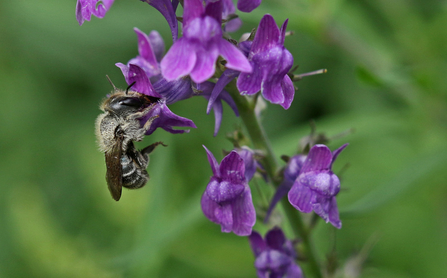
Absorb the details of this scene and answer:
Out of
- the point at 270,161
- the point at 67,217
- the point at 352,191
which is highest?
the point at 67,217

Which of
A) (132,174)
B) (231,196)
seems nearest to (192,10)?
(231,196)

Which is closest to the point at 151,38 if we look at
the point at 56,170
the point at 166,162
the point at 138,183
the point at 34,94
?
the point at 138,183

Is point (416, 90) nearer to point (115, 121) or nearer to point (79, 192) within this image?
point (115, 121)

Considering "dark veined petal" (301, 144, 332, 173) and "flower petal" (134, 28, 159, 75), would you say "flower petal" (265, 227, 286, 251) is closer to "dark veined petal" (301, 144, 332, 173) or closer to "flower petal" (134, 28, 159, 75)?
"dark veined petal" (301, 144, 332, 173)

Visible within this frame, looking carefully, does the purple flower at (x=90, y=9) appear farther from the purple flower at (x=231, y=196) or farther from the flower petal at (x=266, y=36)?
the purple flower at (x=231, y=196)

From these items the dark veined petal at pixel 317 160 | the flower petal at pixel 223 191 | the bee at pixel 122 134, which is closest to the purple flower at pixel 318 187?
the dark veined petal at pixel 317 160

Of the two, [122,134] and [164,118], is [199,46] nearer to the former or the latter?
[164,118]

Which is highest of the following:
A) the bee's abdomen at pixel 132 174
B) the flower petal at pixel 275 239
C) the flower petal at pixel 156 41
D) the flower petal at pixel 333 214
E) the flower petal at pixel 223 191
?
the flower petal at pixel 156 41
